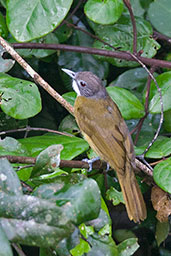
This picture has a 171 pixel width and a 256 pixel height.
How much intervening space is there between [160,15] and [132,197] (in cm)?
143

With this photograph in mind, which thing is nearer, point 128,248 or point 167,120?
point 128,248

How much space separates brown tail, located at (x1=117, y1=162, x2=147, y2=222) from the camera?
2.23 meters

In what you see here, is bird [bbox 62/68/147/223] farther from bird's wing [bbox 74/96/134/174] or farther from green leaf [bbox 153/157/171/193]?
green leaf [bbox 153/157/171/193]

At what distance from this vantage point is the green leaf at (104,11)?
8.57 feet

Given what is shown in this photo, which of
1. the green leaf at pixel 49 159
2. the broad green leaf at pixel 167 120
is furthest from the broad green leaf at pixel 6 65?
the broad green leaf at pixel 167 120

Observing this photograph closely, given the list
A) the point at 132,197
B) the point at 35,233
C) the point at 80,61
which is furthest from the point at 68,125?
the point at 35,233

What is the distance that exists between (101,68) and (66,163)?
1.59 m

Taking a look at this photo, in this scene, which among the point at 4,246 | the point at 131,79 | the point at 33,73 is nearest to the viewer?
the point at 4,246

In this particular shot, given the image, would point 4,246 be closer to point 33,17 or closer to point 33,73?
point 33,73

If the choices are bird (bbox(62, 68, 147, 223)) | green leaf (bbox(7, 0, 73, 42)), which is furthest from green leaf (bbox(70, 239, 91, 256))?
green leaf (bbox(7, 0, 73, 42))

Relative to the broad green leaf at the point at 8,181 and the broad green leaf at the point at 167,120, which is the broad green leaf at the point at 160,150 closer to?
the broad green leaf at the point at 167,120

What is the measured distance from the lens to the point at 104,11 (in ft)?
8.61

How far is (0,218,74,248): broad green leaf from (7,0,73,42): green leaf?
1.26m

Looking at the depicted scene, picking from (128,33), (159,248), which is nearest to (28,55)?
(128,33)
